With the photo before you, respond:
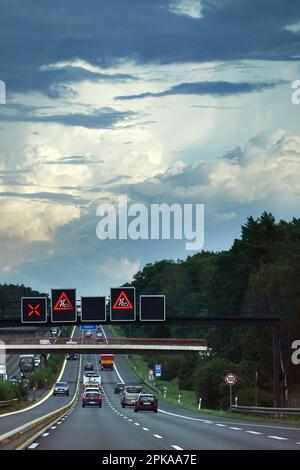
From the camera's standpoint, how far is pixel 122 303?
68.6 meters

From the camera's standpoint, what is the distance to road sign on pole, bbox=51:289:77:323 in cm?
6862

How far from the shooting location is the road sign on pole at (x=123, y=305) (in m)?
68.4

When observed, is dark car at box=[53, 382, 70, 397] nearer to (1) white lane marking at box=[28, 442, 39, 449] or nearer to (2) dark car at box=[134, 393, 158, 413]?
(2) dark car at box=[134, 393, 158, 413]

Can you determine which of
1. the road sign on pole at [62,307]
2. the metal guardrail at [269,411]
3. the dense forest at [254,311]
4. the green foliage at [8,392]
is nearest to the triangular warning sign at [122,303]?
the road sign on pole at [62,307]

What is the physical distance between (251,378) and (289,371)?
147 inches

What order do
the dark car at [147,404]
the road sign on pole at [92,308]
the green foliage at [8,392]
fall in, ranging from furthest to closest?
→ the green foliage at [8,392], the dark car at [147,404], the road sign on pole at [92,308]

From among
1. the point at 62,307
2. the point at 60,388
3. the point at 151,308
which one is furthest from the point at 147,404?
the point at 60,388

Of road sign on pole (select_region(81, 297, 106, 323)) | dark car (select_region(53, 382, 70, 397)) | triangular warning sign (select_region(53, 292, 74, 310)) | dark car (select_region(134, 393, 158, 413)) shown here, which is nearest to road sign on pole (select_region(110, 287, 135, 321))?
road sign on pole (select_region(81, 297, 106, 323))

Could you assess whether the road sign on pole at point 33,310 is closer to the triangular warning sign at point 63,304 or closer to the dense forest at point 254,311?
the triangular warning sign at point 63,304

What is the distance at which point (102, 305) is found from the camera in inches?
2697

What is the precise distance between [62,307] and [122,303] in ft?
12.9

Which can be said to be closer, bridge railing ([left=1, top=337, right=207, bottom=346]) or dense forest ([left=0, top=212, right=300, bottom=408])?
dense forest ([left=0, top=212, right=300, bottom=408])

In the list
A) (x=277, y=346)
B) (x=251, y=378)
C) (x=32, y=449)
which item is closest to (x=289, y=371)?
(x=251, y=378)
